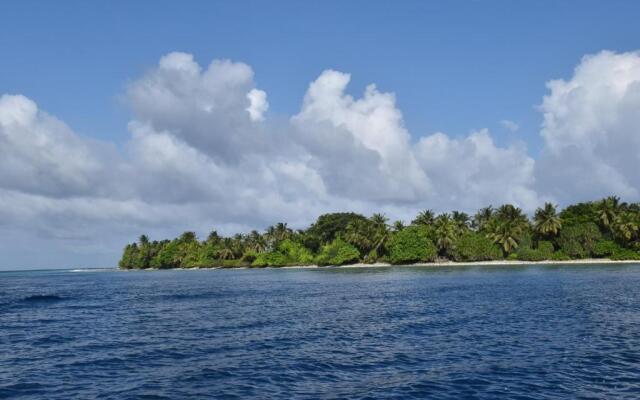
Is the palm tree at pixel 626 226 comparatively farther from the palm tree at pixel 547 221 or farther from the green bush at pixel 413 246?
the green bush at pixel 413 246

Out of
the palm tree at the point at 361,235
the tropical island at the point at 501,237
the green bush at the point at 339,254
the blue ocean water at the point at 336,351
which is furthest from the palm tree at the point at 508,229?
the blue ocean water at the point at 336,351

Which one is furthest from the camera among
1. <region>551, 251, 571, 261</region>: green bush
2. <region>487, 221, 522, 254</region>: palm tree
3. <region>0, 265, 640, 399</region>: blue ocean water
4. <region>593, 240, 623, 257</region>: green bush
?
<region>487, 221, 522, 254</region>: palm tree

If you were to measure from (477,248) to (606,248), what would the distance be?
33243 mm

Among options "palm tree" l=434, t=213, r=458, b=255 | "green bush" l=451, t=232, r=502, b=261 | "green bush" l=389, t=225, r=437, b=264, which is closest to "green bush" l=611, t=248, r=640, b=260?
"green bush" l=451, t=232, r=502, b=261

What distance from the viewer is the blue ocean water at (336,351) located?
2038cm

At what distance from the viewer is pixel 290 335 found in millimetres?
33125

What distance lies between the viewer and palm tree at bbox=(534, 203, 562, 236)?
468 ft

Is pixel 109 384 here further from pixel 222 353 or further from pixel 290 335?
pixel 290 335

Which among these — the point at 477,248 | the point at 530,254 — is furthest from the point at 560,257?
the point at 477,248

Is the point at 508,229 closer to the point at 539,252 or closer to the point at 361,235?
the point at 539,252

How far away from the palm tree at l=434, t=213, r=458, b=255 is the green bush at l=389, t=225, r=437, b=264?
3031mm

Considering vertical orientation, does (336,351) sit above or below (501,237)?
Answer: below

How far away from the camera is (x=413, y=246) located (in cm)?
15662

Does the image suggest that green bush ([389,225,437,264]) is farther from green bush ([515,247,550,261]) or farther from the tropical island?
green bush ([515,247,550,261])
